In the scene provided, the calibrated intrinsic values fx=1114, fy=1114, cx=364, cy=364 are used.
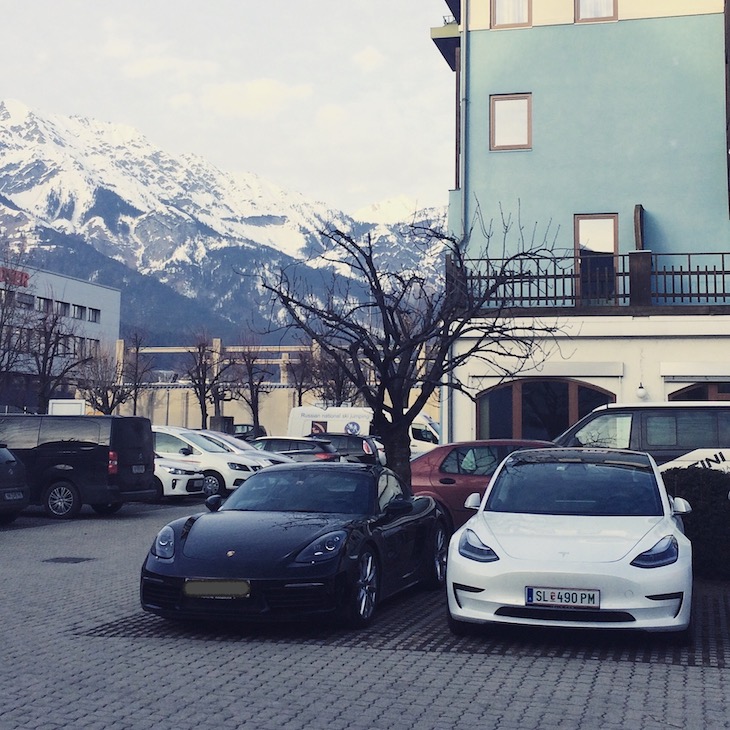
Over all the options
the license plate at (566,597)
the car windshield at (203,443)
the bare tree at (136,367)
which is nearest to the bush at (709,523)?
the license plate at (566,597)

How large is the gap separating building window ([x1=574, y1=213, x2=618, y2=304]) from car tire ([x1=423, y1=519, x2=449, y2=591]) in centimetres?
1431

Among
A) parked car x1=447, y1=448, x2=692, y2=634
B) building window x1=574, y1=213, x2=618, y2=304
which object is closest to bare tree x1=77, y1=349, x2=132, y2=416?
building window x1=574, y1=213, x2=618, y2=304

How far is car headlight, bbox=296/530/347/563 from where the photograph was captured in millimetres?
8828

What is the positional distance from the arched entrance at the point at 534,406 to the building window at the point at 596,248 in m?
2.34

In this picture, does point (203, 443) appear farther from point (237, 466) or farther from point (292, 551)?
point (292, 551)

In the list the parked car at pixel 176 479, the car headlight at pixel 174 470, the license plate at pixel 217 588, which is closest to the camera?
the license plate at pixel 217 588

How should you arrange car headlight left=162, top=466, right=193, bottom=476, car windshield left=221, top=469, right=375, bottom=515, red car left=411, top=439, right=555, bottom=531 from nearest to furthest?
car windshield left=221, top=469, right=375, bottom=515 < red car left=411, top=439, right=555, bottom=531 < car headlight left=162, top=466, right=193, bottom=476

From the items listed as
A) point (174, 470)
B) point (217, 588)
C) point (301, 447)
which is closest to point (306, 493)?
point (217, 588)

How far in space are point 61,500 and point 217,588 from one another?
12.1 metres

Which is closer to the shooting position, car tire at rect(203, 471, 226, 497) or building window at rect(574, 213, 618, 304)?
car tire at rect(203, 471, 226, 497)

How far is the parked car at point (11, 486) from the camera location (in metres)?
17.5

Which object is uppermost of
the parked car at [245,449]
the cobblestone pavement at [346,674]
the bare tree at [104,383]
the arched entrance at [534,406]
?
the bare tree at [104,383]

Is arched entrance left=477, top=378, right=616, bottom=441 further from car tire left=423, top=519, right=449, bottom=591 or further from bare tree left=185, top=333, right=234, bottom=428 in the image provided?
bare tree left=185, top=333, right=234, bottom=428

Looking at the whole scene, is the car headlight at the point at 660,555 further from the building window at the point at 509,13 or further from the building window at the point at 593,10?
the building window at the point at 509,13
